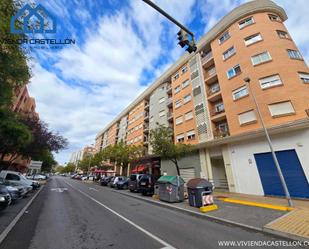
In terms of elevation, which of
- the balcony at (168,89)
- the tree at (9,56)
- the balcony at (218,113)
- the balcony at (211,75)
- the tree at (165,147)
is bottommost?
the tree at (165,147)

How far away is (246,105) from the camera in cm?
1591

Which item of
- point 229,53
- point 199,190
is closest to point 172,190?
point 199,190

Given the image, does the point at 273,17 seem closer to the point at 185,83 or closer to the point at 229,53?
the point at 229,53

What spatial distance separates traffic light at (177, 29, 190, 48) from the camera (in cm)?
526

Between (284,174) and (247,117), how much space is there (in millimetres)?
5451

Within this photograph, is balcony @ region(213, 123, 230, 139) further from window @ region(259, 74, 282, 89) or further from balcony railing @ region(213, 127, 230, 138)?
window @ region(259, 74, 282, 89)

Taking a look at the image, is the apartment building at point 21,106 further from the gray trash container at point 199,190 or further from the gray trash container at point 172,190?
the gray trash container at point 199,190

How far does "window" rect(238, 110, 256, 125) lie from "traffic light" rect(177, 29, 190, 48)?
12675 mm

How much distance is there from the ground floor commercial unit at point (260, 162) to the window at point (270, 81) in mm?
4279

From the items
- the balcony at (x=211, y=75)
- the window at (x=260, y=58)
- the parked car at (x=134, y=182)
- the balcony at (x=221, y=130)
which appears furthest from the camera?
the balcony at (x=211, y=75)

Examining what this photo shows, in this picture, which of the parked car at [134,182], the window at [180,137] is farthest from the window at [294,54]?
the parked car at [134,182]


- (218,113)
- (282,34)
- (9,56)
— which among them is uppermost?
(282,34)

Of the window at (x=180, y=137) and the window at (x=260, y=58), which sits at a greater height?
the window at (x=260, y=58)

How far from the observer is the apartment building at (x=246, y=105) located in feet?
42.3
